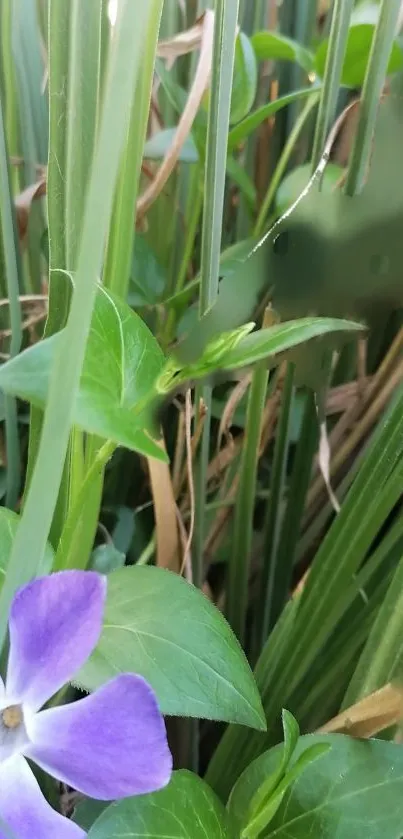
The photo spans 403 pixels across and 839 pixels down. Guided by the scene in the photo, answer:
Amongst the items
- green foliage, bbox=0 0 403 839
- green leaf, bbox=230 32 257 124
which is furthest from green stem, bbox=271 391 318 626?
green leaf, bbox=230 32 257 124

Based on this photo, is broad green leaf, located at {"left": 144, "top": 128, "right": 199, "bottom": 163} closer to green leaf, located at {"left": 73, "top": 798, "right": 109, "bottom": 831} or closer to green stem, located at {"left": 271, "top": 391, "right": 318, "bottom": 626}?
green stem, located at {"left": 271, "top": 391, "right": 318, "bottom": 626}

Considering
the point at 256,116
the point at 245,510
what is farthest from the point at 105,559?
the point at 256,116

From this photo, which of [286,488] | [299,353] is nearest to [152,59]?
[299,353]

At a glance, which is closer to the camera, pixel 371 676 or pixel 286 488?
pixel 371 676

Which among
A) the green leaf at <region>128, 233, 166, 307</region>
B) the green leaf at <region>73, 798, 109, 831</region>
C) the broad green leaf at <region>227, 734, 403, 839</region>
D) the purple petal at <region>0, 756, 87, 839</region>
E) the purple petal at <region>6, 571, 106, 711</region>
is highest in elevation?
the green leaf at <region>128, 233, 166, 307</region>

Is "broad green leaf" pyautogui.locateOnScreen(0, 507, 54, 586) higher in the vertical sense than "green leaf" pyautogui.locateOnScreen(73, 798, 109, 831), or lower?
higher

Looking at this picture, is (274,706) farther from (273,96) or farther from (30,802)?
(273,96)

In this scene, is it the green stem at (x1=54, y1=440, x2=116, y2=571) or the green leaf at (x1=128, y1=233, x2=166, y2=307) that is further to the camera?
the green leaf at (x1=128, y1=233, x2=166, y2=307)
